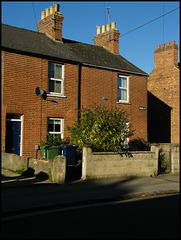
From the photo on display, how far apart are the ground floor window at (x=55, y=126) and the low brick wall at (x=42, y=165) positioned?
3.25 metres

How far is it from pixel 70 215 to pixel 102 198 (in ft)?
6.90

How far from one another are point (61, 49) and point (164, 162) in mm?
8730

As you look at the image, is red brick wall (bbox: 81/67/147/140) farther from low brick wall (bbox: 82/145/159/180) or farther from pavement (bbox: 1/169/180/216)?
pavement (bbox: 1/169/180/216)

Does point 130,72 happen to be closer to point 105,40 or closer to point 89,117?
point 105,40

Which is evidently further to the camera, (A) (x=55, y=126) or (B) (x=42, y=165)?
(A) (x=55, y=126)

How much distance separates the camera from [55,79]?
16438 millimetres

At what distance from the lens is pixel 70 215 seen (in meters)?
6.95

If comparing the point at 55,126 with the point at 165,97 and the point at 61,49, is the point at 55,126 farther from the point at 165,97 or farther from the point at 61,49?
the point at 165,97

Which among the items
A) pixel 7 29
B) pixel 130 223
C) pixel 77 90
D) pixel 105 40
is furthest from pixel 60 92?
pixel 130 223

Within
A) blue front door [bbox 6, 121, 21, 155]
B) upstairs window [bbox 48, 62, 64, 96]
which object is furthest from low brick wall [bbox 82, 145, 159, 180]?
upstairs window [bbox 48, 62, 64, 96]

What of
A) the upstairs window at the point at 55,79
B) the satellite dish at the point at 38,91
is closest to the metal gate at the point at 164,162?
the upstairs window at the point at 55,79

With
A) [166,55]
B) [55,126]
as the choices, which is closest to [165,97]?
[166,55]

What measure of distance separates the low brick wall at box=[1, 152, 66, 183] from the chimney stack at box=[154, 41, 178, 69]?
15620mm

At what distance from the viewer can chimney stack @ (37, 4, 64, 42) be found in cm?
1823
